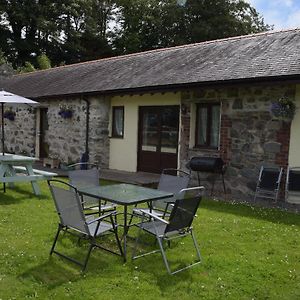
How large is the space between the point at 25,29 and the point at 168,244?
1328 inches

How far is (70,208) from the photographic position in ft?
14.8

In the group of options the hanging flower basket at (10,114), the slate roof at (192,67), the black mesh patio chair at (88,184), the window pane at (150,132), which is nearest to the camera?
the black mesh patio chair at (88,184)

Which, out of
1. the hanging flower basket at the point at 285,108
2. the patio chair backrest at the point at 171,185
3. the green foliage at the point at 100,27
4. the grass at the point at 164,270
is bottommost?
the grass at the point at 164,270

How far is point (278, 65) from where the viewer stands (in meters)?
8.48

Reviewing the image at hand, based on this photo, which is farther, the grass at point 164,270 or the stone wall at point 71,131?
the stone wall at point 71,131

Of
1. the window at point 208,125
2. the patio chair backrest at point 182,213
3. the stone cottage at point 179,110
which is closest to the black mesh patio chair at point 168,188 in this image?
the patio chair backrest at point 182,213

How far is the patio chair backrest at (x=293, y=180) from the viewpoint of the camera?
8.00 metres

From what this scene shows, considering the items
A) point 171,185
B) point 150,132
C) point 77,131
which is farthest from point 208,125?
point 77,131

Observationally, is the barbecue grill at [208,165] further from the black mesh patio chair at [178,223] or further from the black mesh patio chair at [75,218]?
the black mesh patio chair at [75,218]

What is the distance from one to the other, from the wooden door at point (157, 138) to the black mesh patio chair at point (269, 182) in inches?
122

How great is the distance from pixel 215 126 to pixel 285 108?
217 centimetres

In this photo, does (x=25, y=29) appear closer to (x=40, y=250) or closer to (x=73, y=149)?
(x=73, y=149)

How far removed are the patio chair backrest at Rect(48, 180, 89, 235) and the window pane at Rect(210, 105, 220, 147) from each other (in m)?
5.94

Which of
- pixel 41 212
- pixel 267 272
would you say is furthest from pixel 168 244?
pixel 41 212
